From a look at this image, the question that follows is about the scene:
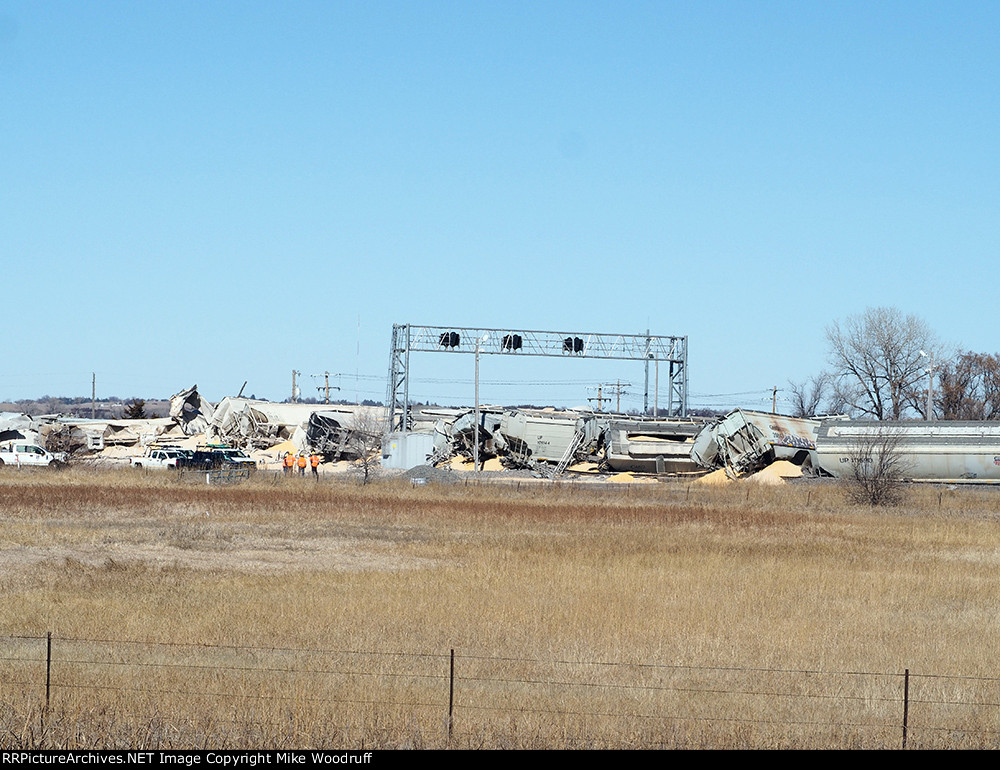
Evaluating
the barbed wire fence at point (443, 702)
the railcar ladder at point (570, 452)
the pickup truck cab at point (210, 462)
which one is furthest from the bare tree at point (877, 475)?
the barbed wire fence at point (443, 702)

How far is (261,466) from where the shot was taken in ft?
217

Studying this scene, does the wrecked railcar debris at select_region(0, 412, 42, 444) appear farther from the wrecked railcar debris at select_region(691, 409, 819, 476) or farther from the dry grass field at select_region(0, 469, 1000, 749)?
the dry grass field at select_region(0, 469, 1000, 749)

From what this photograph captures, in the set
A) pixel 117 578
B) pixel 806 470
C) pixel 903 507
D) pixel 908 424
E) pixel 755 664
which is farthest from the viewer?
pixel 806 470

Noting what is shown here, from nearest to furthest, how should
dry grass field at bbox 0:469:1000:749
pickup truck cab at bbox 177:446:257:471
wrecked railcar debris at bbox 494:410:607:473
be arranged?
dry grass field at bbox 0:469:1000:749 < pickup truck cab at bbox 177:446:257:471 < wrecked railcar debris at bbox 494:410:607:473

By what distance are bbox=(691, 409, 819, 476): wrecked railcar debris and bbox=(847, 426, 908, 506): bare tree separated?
9.82 metres

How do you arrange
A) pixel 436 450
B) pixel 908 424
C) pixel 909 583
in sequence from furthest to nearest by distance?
pixel 436 450 < pixel 908 424 < pixel 909 583

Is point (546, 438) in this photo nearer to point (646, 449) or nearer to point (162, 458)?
point (646, 449)

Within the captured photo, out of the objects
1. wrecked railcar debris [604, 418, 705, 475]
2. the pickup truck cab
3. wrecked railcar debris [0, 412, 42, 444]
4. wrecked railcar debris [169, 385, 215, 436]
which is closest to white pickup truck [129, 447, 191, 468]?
the pickup truck cab

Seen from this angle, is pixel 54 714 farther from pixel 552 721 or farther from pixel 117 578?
pixel 117 578

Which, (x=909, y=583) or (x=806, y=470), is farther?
(x=806, y=470)

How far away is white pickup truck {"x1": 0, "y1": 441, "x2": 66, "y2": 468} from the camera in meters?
57.3

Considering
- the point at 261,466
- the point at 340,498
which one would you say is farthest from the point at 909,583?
the point at 261,466

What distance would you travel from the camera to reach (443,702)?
1146 cm

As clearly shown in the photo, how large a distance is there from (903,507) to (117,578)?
96.1 ft
